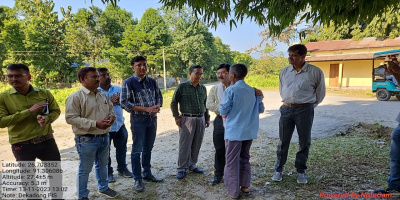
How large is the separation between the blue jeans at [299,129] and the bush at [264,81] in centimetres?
2343

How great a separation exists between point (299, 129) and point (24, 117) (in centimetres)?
333

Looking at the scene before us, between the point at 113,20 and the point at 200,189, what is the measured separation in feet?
104

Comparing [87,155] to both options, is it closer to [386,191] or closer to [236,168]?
[236,168]

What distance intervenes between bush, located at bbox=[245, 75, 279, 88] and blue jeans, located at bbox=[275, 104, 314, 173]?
23426 mm

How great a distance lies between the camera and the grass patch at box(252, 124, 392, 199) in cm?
305

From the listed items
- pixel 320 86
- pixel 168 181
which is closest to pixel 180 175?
pixel 168 181

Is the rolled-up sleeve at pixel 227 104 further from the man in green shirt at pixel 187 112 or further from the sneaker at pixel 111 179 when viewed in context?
the sneaker at pixel 111 179

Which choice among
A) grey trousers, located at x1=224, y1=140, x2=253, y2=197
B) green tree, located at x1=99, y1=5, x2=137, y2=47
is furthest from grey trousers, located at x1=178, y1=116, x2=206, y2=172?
green tree, located at x1=99, y1=5, x2=137, y2=47

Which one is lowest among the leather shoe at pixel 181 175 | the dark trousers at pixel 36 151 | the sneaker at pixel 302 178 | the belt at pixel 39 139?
the leather shoe at pixel 181 175

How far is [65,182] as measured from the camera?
3473 millimetres

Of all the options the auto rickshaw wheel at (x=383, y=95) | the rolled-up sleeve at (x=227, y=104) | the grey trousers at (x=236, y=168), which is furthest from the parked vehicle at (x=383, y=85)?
the rolled-up sleeve at (x=227, y=104)

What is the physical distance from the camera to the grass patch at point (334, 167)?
3.05 m

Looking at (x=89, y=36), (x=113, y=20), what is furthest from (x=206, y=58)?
(x=89, y=36)

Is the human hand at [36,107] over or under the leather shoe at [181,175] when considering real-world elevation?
over
